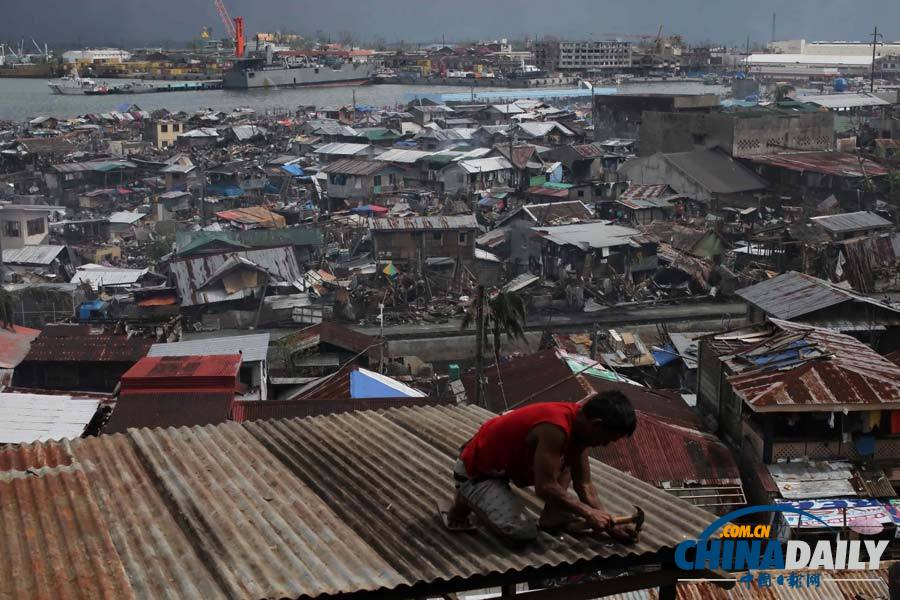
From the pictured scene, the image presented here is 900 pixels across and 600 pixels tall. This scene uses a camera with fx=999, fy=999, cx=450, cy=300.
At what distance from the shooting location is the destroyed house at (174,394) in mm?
7227

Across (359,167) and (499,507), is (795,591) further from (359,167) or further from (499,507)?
(359,167)

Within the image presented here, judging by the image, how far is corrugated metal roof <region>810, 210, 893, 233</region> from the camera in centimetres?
1535

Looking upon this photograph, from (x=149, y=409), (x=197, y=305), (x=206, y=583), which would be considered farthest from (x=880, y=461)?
(x=197, y=305)

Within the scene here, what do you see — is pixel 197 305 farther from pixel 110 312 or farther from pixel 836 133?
pixel 836 133

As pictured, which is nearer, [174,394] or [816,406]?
[816,406]

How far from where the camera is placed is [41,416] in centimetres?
703

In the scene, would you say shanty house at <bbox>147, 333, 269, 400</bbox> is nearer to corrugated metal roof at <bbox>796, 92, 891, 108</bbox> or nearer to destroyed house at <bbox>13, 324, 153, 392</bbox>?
destroyed house at <bbox>13, 324, 153, 392</bbox>

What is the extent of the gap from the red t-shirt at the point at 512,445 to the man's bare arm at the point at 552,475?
32mm

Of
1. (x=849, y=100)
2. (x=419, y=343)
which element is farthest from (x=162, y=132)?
(x=849, y=100)

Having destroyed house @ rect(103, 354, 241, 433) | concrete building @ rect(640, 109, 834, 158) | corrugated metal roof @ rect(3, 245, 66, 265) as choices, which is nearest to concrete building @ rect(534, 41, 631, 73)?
concrete building @ rect(640, 109, 834, 158)

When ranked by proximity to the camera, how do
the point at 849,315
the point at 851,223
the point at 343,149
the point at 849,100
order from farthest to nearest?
the point at 849,100, the point at 343,149, the point at 851,223, the point at 849,315

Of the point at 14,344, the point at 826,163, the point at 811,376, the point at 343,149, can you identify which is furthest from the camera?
the point at 343,149

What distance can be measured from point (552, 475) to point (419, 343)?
10402mm

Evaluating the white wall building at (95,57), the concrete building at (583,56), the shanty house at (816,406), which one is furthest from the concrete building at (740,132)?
the white wall building at (95,57)
